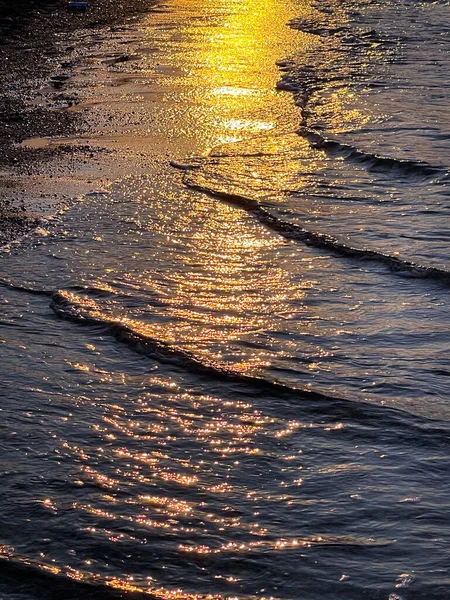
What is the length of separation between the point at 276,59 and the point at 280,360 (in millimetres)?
11908

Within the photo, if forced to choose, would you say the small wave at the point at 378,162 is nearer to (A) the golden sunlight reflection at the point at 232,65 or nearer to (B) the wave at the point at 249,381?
(A) the golden sunlight reflection at the point at 232,65

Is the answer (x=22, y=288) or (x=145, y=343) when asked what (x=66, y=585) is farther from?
(x=22, y=288)

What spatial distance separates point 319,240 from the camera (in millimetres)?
7430

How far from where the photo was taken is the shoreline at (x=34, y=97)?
8.45 meters

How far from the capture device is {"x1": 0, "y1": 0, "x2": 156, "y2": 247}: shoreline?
845 centimetres

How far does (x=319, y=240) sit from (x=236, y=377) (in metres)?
2.47

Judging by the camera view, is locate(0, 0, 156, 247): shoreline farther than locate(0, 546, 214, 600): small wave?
Yes

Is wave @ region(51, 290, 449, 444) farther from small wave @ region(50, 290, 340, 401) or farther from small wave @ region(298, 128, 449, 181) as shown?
small wave @ region(298, 128, 449, 181)

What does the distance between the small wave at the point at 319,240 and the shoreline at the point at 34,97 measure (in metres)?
1.46

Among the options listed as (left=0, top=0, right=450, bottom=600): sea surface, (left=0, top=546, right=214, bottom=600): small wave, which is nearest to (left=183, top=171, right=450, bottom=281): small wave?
(left=0, top=0, right=450, bottom=600): sea surface

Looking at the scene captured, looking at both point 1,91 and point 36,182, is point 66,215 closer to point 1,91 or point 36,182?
point 36,182

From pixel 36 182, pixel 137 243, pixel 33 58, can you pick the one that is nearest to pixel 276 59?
pixel 33 58

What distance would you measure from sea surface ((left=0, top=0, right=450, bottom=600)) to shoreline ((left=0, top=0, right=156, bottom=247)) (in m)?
0.57

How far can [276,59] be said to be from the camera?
54.1ft
